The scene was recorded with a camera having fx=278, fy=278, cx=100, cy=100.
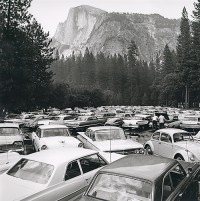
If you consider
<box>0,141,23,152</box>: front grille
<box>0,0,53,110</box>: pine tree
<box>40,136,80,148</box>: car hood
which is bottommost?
<box>0,141,23,152</box>: front grille

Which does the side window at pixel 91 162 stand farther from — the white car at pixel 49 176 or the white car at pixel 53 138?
the white car at pixel 53 138

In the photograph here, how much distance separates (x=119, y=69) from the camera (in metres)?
101

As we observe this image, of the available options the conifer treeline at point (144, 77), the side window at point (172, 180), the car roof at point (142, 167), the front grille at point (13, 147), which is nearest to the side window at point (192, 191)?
the side window at point (172, 180)

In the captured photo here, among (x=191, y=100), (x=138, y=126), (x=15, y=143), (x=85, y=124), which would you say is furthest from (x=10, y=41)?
(x=191, y=100)

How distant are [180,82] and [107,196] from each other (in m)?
63.2

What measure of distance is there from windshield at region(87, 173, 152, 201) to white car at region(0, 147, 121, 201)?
92cm

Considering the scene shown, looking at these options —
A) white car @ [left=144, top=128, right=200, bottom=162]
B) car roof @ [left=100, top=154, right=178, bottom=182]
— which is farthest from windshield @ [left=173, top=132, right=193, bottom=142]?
car roof @ [left=100, top=154, right=178, bottom=182]

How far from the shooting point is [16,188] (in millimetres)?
5520

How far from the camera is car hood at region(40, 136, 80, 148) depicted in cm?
1153

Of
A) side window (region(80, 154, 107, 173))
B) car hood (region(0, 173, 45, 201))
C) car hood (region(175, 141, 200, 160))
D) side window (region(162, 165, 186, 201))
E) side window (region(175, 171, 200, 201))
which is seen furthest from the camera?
car hood (region(175, 141, 200, 160))

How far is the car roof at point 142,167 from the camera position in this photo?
15.9ft

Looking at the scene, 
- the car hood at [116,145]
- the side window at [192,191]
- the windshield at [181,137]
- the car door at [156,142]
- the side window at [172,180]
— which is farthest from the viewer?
the car door at [156,142]

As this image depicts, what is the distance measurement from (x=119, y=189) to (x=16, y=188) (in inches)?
84.3

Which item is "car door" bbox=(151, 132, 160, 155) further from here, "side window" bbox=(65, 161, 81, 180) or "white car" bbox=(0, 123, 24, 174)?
"side window" bbox=(65, 161, 81, 180)
